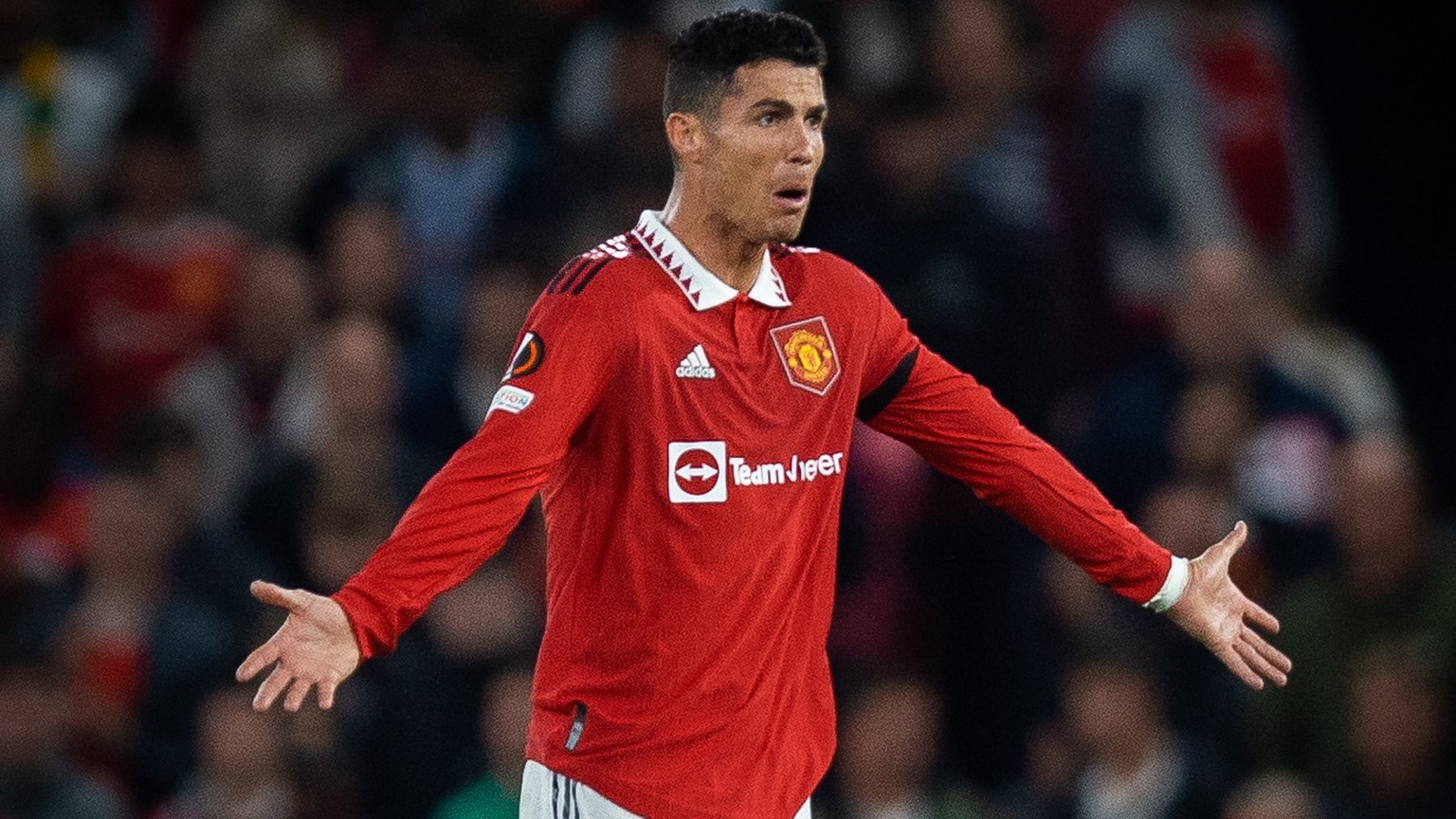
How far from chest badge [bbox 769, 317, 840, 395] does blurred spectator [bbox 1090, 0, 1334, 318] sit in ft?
13.7

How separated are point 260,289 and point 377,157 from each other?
654mm

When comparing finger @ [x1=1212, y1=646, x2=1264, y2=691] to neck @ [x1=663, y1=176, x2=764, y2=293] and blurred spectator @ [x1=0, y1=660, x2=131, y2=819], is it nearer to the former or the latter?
neck @ [x1=663, y1=176, x2=764, y2=293]

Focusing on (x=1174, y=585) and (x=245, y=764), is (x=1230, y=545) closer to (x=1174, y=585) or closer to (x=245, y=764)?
(x=1174, y=585)

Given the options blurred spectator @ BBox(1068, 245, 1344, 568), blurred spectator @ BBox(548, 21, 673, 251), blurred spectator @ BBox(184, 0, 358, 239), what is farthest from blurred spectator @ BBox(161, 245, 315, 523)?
blurred spectator @ BBox(1068, 245, 1344, 568)

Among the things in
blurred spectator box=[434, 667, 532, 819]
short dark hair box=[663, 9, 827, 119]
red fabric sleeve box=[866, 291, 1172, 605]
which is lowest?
blurred spectator box=[434, 667, 532, 819]

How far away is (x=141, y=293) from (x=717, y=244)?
4960 mm

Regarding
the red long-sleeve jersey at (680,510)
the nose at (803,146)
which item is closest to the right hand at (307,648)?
the red long-sleeve jersey at (680,510)

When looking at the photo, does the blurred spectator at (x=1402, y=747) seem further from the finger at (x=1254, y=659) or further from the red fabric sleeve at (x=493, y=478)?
the red fabric sleeve at (x=493, y=478)

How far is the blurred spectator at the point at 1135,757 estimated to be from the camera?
7602 mm

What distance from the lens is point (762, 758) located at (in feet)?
17.1

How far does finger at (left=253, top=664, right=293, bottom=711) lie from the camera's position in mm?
4500

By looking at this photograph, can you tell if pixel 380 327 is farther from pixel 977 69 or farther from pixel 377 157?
pixel 977 69

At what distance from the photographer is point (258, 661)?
4.54 meters

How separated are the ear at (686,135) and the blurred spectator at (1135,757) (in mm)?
2978
